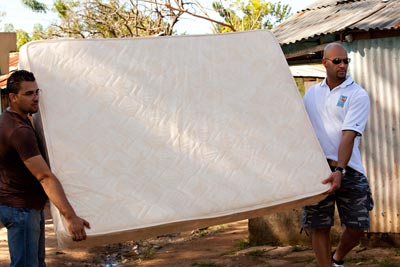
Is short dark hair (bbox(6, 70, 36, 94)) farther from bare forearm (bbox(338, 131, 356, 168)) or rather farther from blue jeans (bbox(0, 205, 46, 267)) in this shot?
bare forearm (bbox(338, 131, 356, 168))

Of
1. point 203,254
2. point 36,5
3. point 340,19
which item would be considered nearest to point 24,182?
point 203,254

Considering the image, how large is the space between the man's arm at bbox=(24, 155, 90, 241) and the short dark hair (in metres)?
0.38

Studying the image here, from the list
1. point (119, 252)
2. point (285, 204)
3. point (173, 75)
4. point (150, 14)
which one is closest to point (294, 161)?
point (285, 204)

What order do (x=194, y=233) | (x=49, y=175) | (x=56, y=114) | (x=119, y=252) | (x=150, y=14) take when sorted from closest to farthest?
(x=49, y=175) → (x=56, y=114) → (x=119, y=252) → (x=194, y=233) → (x=150, y=14)

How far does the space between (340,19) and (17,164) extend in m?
4.40

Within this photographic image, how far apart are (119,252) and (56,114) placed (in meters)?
4.59

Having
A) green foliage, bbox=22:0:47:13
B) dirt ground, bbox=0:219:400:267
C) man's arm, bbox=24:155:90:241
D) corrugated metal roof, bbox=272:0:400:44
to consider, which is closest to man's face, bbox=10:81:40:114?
man's arm, bbox=24:155:90:241

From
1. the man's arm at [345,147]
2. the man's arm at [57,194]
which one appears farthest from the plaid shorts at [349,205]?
the man's arm at [57,194]

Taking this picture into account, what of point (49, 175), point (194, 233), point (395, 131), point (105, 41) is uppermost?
point (105, 41)

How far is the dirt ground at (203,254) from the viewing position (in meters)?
5.99

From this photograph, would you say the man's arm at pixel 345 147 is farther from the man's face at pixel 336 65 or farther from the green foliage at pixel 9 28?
the green foliage at pixel 9 28

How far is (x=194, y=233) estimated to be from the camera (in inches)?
330

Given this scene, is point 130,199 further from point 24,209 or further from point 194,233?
point 194,233

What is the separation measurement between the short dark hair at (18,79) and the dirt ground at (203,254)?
126 inches
